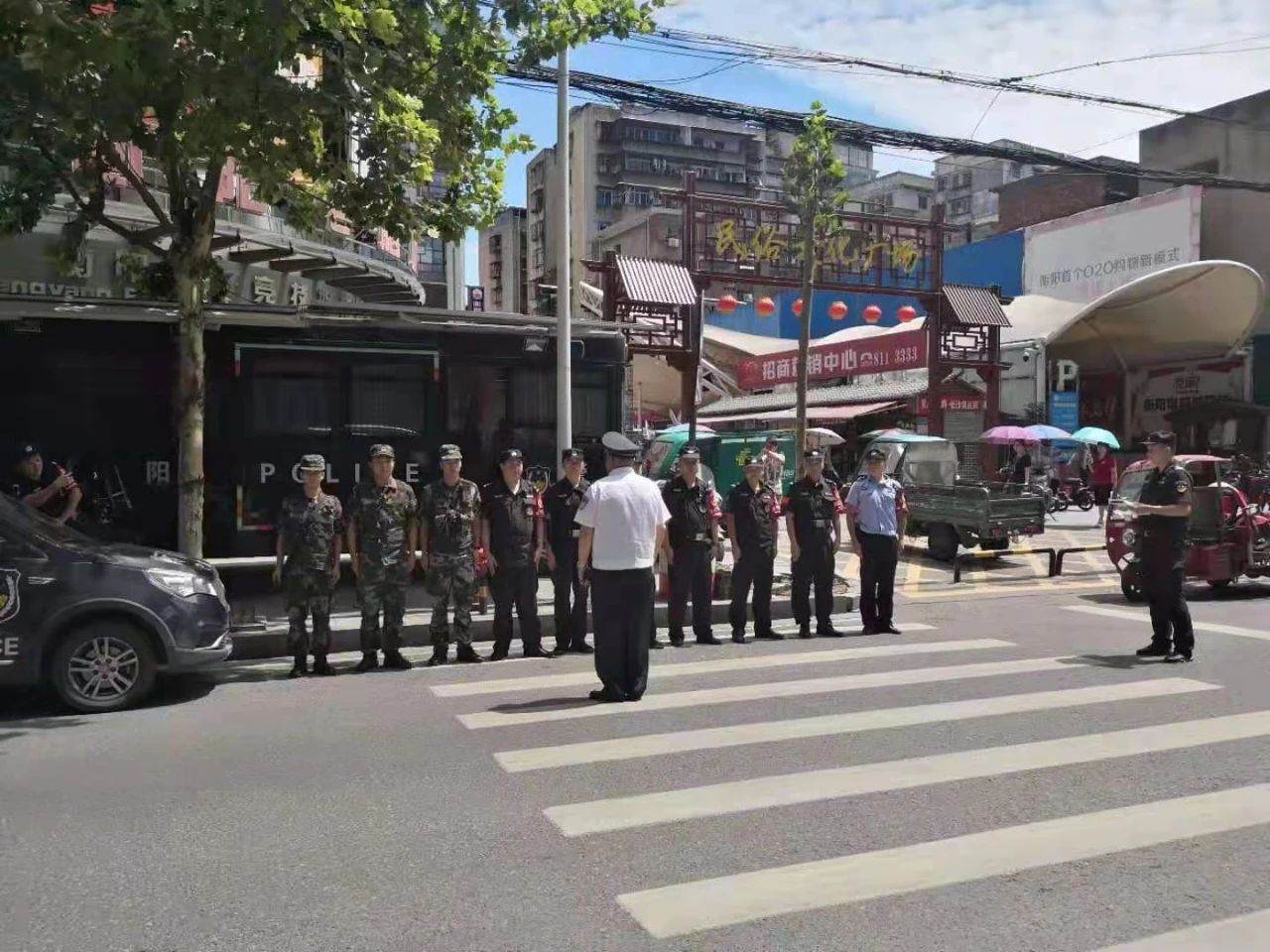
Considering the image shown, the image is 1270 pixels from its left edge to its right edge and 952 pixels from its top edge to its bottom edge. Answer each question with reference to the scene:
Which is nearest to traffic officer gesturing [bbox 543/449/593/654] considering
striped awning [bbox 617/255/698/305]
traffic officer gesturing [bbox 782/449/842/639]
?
traffic officer gesturing [bbox 782/449/842/639]

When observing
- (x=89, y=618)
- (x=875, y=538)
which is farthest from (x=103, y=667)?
(x=875, y=538)

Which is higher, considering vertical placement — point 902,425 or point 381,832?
point 902,425

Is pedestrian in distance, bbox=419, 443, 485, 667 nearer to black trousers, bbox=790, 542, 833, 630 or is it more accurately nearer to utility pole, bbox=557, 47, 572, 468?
utility pole, bbox=557, 47, 572, 468

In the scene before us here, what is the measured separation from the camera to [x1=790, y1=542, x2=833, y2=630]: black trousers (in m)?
9.52

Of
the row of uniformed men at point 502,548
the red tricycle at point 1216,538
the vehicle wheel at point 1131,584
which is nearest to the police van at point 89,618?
the row of uniformed men at point 502,548

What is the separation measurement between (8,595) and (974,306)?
21740mm

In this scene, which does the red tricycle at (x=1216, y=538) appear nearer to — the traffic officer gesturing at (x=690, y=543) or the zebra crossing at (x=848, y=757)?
the zebra crossing at (x=848, y=757)

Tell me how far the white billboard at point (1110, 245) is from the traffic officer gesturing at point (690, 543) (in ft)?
82.3

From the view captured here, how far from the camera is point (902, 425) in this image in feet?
98.2

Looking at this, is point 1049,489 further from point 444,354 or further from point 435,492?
point 435,492

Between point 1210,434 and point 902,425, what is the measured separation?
7.84 m

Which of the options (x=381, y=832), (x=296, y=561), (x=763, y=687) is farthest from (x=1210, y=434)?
(x=381, y=832)

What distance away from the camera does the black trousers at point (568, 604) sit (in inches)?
343

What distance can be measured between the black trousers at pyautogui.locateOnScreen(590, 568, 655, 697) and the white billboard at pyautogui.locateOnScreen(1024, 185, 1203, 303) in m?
27.5
